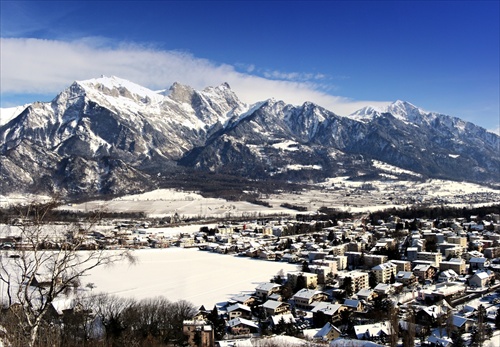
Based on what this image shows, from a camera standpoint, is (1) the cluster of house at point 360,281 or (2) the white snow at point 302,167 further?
(2) the white snow at point 302,167

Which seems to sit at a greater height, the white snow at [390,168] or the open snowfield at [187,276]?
the white snow at [390,168]

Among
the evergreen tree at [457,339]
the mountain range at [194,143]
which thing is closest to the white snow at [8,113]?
the mountain range at [194,143]

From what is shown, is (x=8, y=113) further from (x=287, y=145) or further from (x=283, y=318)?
(x=283, y=318)

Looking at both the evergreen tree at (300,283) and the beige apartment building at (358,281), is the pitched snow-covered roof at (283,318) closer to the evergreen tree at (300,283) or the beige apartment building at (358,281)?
the evergreen tree at (300,283)

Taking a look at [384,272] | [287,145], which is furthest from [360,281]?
[287,145]


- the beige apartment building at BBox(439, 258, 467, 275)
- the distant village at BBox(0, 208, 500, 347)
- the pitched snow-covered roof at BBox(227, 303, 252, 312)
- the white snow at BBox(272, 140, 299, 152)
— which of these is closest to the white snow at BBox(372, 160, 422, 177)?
the white snow at BBox(272, 140, 299, 152)

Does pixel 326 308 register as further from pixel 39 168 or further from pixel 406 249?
pixel 39 168

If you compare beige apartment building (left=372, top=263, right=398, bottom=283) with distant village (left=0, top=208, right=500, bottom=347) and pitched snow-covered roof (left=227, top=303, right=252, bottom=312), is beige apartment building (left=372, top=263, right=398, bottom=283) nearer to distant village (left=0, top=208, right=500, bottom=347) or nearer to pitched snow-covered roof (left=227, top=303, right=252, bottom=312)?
distant village (left=0, top=208, right=500, bottom=347)

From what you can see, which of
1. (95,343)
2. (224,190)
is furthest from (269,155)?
(95,343)
